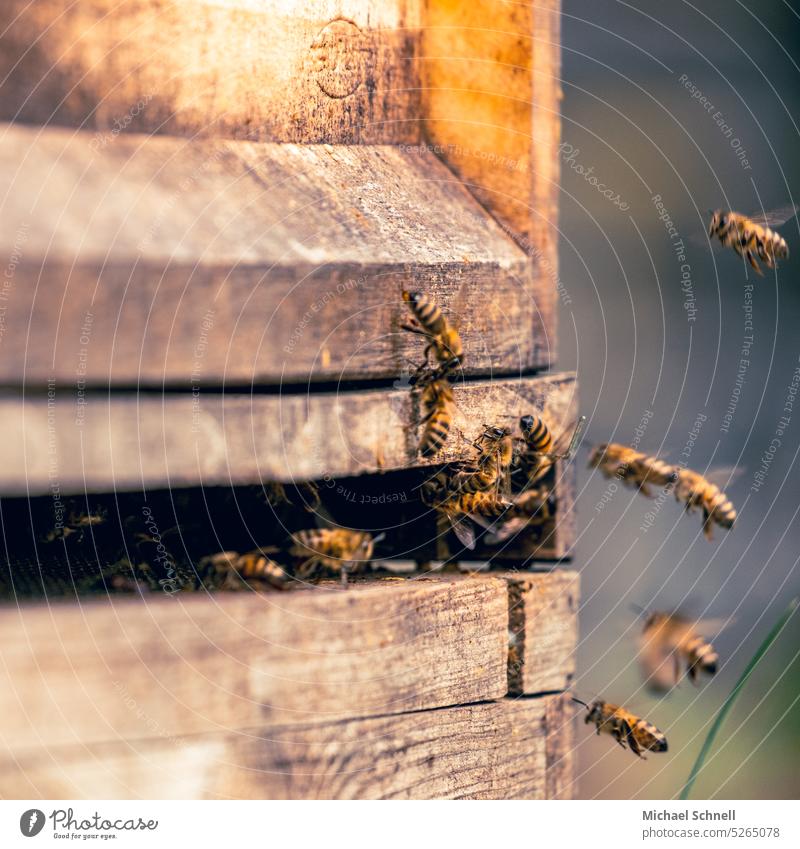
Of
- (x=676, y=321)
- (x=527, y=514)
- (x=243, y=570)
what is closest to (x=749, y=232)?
(x=676, y=321)

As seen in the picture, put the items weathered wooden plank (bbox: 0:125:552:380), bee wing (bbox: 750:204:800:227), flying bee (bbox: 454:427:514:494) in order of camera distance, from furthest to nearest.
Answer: bee wing (bbox: 750:204:800:227)
flying bee (bbox: 454:427:514:494)
weathered wooden plank (bbox: 0:125:552:380)

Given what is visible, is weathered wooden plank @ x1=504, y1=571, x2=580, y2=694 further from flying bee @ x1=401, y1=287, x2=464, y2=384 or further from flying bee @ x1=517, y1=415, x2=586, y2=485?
flying bee @ x1=401, y1=287, x2=464, y2=384

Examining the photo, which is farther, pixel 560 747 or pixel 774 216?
pixel 774 216

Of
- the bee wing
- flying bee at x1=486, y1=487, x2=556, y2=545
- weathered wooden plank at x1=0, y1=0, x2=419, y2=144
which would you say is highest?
weathered wooden plank at x1=0, y1=0, x2=419, y2=144

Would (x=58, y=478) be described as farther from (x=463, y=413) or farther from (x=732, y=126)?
(x=732, y=126)

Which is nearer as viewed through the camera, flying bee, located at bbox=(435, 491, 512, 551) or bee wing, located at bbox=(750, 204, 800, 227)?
flying bee, located at bbox=(435, 491, 512, 551)

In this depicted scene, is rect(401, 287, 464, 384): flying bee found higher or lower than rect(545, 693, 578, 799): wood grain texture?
higher

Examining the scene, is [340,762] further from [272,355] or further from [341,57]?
[341,57]

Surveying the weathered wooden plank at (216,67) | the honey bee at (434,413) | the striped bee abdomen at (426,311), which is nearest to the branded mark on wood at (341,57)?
the weathered wooden plank at (216,67)

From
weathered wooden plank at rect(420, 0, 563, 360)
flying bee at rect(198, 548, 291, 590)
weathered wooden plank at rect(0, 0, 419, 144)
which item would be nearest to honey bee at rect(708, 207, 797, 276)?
weathered wooden plank at rect(420, 0, 563, 360)
